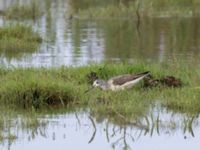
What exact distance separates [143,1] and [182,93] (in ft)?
60.6

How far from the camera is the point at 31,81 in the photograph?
10.9 metres

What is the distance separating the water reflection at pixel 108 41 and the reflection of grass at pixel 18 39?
0.99 feet

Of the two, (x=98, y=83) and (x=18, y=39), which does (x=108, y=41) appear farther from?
(x=98, y=83)

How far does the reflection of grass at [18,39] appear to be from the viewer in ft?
61.0

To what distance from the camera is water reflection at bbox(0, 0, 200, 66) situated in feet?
54.9

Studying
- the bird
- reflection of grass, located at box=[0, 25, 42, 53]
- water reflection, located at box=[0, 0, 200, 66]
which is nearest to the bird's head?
the bird

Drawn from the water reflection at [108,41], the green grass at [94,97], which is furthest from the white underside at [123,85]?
the water reflection at [108,41]

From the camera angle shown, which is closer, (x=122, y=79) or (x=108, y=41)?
(x=122, y=79)

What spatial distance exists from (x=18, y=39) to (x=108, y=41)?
2425 millimetres

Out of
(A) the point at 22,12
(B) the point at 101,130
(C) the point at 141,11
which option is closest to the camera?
(B) the point at 101,130

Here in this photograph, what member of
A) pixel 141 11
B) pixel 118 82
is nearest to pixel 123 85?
pixel 118 82

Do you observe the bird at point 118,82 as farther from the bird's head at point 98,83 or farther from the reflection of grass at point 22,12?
the reflection of grass at point 22,12

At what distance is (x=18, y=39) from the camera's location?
63.2ft

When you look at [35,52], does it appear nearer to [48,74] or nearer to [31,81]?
[48,74]
